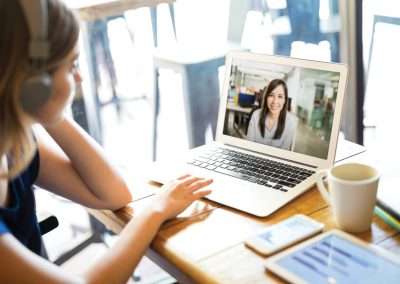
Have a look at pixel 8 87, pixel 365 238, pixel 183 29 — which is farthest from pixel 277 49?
pixel 8 87

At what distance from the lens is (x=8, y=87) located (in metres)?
0.79

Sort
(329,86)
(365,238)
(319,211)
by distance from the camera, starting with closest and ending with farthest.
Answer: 1. (365,238)
2. (319,211)
3. (329,86)

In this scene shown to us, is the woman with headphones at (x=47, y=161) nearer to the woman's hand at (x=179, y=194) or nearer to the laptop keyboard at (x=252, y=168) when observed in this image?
the woman's hand at (x=179, y=194)

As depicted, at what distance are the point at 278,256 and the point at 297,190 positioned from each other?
0.79 feet

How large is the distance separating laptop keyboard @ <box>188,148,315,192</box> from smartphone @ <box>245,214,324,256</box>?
130mm

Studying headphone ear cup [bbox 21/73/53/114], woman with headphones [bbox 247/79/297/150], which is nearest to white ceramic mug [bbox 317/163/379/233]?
woman with headphones [bbox 247/79/297/150]

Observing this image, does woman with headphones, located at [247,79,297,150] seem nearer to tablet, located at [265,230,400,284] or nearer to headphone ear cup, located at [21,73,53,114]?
tablet, located at [265,230,400,284]

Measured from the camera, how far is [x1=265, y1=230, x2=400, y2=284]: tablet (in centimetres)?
81

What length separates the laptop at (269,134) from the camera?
3.68 feet

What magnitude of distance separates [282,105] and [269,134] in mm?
79

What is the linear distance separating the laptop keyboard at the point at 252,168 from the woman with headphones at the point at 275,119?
51mm

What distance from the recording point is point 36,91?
30.4 inches

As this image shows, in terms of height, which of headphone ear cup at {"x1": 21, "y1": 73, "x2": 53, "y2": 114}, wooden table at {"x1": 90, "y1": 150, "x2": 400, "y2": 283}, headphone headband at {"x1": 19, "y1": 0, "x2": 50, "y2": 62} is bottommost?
wooden table at {"x1": 90, "y1": 150, "x2": 400, "y2": 283}

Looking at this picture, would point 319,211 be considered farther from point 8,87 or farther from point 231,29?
point 231,29
